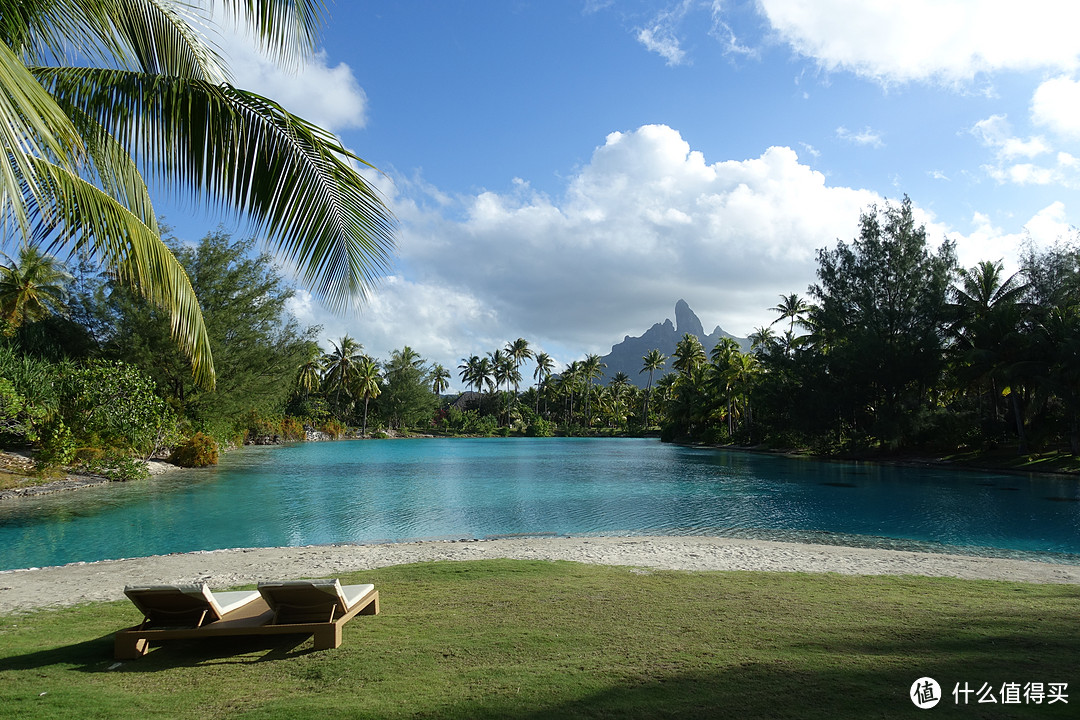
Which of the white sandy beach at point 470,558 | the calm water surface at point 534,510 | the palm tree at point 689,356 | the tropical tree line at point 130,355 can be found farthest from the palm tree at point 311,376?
the white sandy beach at point 470,558

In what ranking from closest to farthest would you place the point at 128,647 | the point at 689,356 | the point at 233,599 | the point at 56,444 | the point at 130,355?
the point at 128,647, the point at 233,599, the point at 56,444, the point at 130,355, the point at 689,356

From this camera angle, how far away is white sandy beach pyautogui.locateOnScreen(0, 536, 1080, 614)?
7497 millimetres

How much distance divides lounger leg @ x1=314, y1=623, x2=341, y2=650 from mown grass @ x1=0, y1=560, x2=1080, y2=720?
0.08 metres

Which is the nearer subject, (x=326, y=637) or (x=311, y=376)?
(x=326, y=637)

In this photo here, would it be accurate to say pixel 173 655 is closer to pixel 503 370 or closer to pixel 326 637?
pixel 326 637

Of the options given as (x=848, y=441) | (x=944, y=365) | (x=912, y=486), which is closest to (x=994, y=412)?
(x=944, y=365)

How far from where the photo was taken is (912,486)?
72.1 ft

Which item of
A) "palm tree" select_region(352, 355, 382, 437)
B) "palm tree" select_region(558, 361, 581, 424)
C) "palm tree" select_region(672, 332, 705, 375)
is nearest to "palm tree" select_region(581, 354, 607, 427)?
"palm tree" select_region(558, 361, 581, 424)

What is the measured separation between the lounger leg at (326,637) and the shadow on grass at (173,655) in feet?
0.25

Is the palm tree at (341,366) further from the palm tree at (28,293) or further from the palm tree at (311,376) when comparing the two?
the palm tree at (28,293)

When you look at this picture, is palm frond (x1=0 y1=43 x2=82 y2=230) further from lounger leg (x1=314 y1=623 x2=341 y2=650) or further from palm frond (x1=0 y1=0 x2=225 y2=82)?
lounger leg (x1=314 y1=623 x2=341 y2=650)

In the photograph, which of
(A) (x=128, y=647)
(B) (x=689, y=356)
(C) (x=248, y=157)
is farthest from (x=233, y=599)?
(B) (x=689, y=356)

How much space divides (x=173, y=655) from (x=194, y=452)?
25.9m

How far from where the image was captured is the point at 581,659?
3836mm
